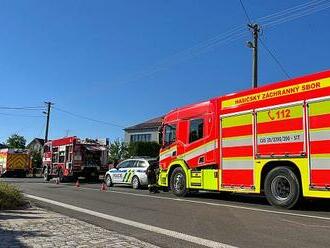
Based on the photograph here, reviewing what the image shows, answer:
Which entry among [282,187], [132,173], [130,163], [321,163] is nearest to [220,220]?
[321,163]

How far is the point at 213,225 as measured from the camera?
1087 cm

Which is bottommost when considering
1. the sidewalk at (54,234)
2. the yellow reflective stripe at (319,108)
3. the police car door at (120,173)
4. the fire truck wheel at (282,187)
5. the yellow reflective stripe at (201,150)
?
the sidewalk at (54,234)

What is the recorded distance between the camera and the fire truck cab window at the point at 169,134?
19981 mm

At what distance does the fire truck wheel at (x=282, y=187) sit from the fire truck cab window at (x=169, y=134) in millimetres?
5834

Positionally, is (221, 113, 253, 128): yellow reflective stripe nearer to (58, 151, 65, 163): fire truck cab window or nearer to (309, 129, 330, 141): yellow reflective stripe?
(309, 129, 330, 141): yellow reflective stripe

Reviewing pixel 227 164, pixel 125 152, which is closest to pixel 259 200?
pixel 227 164

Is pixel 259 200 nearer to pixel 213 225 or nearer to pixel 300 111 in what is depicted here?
pixel 300 111

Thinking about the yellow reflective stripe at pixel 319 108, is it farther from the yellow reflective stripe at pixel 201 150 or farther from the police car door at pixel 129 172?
the police car door at pixel 129 172

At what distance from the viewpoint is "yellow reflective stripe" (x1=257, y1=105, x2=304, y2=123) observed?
45.7 ft

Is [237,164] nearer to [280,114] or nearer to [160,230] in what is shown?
[280,114]

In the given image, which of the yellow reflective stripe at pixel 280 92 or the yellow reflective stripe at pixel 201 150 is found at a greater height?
the yellow reflective stripe at pixel 280 92

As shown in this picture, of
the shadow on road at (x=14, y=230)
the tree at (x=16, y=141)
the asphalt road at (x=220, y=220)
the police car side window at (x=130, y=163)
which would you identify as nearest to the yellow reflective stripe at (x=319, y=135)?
the asphalt road at (x=220, y=220)

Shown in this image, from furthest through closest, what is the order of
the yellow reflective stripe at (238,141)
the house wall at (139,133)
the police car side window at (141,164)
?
the house wall at (139,133) → the police car side window at (141,164) → the yellow reflective stripe at (238,141)

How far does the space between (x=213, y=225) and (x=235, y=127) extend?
583cm
